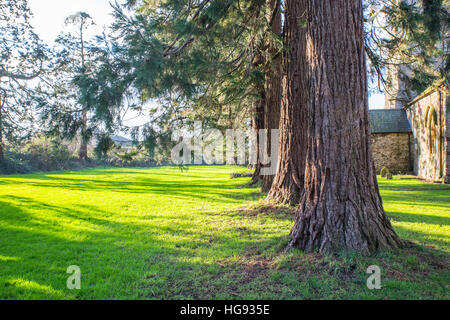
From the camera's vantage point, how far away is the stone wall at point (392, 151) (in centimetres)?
1673

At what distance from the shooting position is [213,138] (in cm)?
972

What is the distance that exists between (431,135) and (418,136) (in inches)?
83.0

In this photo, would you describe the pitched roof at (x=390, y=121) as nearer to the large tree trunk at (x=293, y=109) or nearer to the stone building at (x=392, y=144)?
the stone building at (x=392, y=144)

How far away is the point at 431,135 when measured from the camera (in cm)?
1313

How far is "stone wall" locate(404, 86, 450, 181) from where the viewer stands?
11603 mm

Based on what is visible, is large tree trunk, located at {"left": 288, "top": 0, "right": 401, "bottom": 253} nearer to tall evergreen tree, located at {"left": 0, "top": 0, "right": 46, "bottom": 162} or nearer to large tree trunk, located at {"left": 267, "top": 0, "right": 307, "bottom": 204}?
large tree trunk, located at {"left": 267, "top": 0, "right": 307, "bottom": 204}

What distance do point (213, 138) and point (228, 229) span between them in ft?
17.8

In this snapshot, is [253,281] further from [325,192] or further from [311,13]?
[311,13]

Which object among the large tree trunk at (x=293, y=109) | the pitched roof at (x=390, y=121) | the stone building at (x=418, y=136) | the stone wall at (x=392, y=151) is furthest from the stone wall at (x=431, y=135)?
the large tree trunk at (x=293, y=109)

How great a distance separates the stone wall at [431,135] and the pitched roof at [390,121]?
982 millimetres

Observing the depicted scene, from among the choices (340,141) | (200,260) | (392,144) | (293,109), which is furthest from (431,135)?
(200,260)

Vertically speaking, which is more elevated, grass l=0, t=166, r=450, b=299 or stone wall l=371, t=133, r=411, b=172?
stone wall l=371, t=133, r=411, b=172

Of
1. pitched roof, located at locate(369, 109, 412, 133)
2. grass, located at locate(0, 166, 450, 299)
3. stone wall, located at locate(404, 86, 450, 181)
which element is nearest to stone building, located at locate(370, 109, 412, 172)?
pitched roof, located at locate(369, 109, 412, 133)

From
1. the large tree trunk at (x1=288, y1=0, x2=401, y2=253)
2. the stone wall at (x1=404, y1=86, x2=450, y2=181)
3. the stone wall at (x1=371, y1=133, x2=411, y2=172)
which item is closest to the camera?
the large tree trunk at (x1=288, y1=0, x2=401, y2=253)
